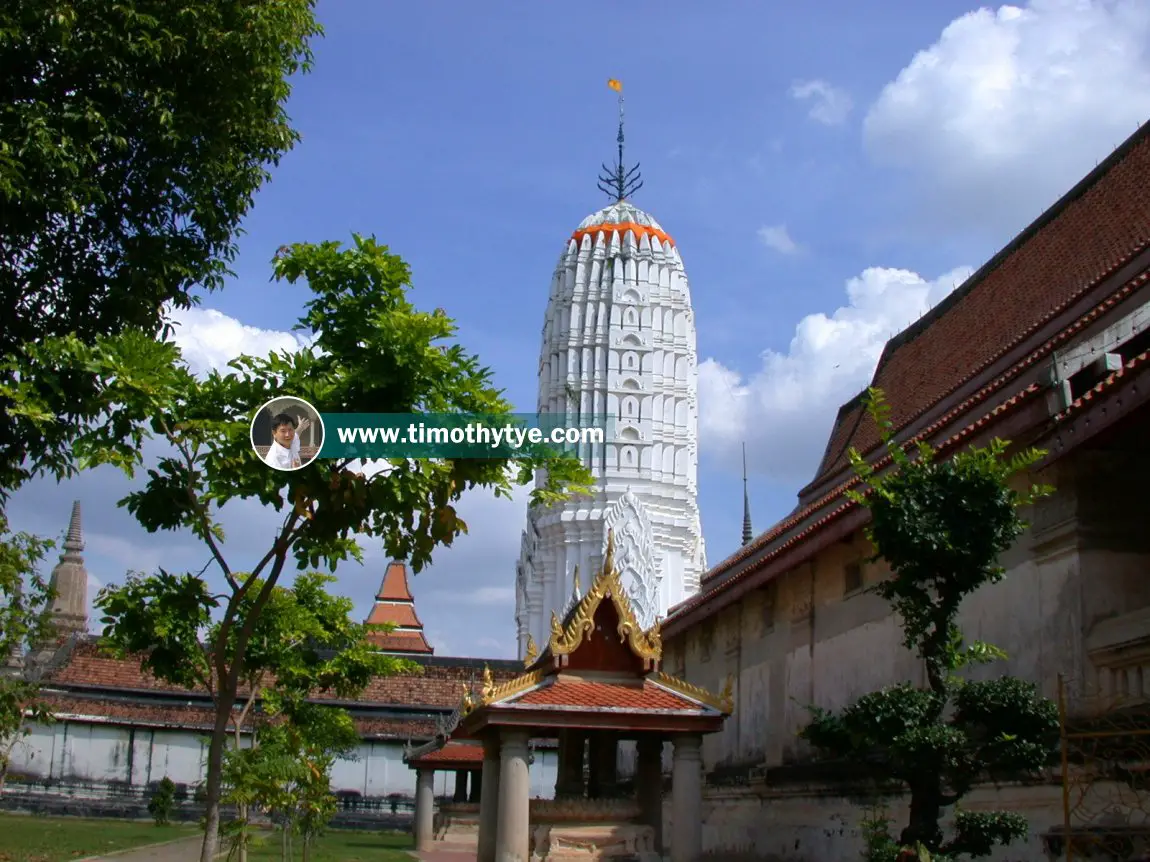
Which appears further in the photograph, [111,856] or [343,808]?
[343,808]

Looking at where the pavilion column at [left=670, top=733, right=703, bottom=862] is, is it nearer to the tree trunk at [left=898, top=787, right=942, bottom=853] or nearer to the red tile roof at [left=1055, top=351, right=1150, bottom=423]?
the tree trunk at [left=898, top=787, right=942, bottom=853]

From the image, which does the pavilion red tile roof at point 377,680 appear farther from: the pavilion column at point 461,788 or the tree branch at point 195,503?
the tree branch at point 195,503

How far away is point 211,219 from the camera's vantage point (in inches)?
548

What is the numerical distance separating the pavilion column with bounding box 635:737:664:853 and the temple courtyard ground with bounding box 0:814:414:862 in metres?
6.80

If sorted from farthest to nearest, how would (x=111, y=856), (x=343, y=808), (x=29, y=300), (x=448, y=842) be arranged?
1. (x=343, y=808)
2. (x=448, y=842)
3. (x=111, y=856)
4. (x=29, y=300)

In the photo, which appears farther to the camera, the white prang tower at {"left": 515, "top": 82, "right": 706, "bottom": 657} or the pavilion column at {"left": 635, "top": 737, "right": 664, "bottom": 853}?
the white prang tower at {"left": 515, "top": 82, "right": 706, "bottom": 657}

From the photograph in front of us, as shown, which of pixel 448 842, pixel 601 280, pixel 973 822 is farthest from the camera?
pixel 601 280

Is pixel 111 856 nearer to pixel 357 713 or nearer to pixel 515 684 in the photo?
pixel 515 684

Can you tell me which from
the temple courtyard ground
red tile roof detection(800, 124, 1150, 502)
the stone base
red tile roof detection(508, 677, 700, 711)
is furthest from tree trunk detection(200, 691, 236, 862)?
red tile roof detection(800, 124, 1150, 502)

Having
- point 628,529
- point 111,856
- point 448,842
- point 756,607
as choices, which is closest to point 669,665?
point 756,607

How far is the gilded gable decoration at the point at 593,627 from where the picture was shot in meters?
15.5

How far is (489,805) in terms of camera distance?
16.7 m

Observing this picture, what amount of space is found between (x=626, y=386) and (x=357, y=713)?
30267 mm

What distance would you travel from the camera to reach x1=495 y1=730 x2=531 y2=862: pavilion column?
14.7 meters
